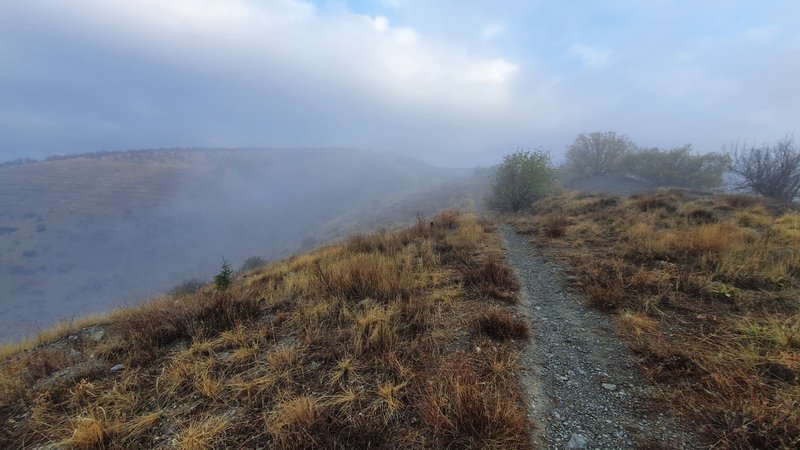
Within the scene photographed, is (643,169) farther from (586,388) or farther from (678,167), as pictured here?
(586,388)

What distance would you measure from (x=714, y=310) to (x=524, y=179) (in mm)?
20584

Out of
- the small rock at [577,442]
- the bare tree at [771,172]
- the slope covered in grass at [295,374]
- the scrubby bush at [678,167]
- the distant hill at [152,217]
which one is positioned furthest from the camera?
the distant hill at [152,217]

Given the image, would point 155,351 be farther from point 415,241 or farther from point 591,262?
point 591,262

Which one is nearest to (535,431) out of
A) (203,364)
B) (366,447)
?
(366,447)

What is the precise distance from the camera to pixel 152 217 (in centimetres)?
9925

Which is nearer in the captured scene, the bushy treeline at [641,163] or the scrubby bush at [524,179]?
the scrubby bush at [524,179]

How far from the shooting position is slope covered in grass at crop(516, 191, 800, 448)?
2.54 meters

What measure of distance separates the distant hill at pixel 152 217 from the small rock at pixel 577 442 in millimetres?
41618

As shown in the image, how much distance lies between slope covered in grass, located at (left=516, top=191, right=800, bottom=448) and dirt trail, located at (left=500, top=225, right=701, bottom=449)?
0.23 m

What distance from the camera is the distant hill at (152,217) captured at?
63.2 m

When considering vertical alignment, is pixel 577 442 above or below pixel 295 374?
below

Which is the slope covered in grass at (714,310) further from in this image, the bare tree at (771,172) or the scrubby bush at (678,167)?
the scrubby bush at (678,167)

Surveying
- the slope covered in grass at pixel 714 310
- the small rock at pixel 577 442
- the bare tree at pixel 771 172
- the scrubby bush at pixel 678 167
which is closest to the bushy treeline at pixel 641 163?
the scrubby bush at pixel 678 167

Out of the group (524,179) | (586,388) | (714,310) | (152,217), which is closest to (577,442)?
(586,388)
